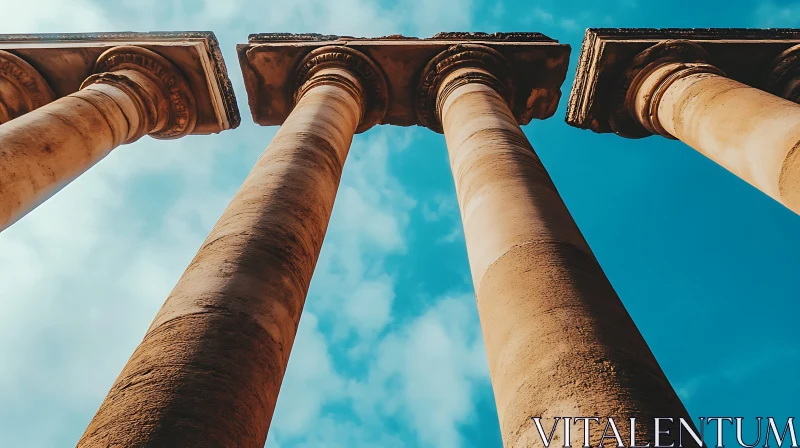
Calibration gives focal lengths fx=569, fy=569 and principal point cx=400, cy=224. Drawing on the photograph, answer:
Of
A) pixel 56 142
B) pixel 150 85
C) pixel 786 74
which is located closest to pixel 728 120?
pixel 786 74

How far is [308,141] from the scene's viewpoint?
1925 cm

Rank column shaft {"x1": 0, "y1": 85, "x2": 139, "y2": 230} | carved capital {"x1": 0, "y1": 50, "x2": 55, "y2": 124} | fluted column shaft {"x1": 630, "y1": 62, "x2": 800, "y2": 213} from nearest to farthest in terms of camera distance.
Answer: fluted column shaft {"x1": 630, "y1": 62, "x2": 800, "y2": 213} < column shaft {"x1": 0, "y1": 85, "x2": 139, "y2": 230} < carved capital {"x1": 0, "y1": 50, "x2": 55, "y2": 124}

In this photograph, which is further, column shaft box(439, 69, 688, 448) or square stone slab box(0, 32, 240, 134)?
square stone slab box(0, 32, 240, 134)

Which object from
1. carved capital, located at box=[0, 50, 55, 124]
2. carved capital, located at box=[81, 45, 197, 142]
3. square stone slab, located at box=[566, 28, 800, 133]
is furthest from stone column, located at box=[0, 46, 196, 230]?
square stone slab, located at box=[566, 28, 800, 133]

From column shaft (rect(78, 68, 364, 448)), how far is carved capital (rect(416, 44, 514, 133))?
1036 centimetres

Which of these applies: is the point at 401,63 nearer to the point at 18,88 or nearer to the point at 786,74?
the point at 786,74

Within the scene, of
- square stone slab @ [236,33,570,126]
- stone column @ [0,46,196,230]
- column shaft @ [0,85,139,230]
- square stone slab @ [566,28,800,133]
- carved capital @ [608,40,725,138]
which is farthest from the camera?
square stone slab @ [236,33,570,126]

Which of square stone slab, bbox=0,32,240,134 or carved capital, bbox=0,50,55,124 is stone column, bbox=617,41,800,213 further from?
carved capital, bbox=0,50,55,124

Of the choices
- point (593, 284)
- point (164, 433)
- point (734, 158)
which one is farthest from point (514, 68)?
point (164, 433)

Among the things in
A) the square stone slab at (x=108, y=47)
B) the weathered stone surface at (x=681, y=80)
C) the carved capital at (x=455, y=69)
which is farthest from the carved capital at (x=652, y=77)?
the square stone slab at (x=108, y=47)

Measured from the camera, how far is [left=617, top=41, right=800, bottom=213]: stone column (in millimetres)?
15133

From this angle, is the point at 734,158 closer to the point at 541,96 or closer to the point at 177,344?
the point at 541,96

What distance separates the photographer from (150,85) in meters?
27.1

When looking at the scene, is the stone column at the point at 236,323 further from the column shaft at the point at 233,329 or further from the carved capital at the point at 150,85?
the carved capital at the point at 150,85
